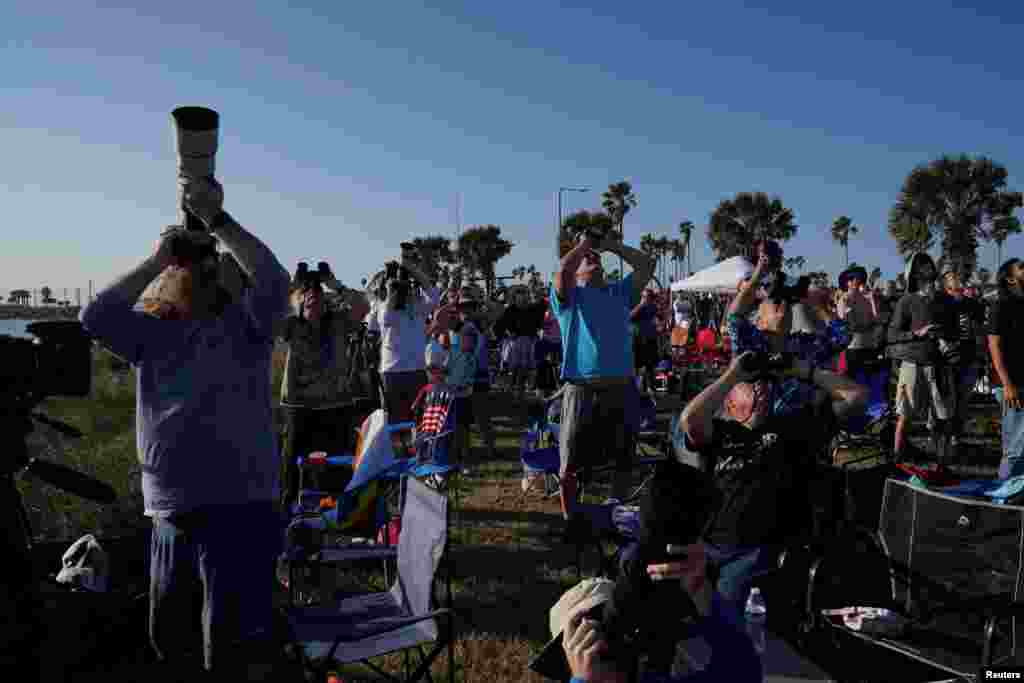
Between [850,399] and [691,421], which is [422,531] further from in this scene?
[850,399]

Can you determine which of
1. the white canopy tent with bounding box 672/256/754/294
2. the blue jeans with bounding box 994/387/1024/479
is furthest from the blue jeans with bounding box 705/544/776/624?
the white canopy tent with bounding box 672/256/754/294

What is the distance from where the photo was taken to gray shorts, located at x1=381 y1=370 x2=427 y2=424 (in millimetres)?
6961

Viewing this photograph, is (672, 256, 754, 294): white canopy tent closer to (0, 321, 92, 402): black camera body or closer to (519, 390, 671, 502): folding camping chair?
(519, 390, 671, 502): folding camping chair

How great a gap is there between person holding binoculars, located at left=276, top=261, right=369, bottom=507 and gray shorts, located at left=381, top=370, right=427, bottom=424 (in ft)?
4.27

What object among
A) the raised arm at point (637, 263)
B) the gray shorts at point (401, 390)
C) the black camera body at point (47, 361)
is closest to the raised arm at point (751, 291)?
the raised arm at point (637, 263)

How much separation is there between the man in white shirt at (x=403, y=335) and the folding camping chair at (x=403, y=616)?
3.28 metres

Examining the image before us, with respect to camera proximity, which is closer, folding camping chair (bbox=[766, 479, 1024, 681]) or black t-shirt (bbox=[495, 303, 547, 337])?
folding camping chair (bbox=[766, 479, 1024, 681])

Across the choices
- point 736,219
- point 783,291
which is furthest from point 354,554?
point 736,219

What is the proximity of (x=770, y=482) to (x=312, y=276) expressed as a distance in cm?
363

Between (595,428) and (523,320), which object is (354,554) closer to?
(595,428)

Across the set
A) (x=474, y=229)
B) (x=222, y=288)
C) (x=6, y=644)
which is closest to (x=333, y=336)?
(x=222, y=288)

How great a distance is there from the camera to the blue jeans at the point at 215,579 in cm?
245

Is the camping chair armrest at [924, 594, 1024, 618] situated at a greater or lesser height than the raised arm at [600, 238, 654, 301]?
lesser

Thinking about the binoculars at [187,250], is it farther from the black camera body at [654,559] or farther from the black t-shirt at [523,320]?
the black t-shirt at [523,320]
